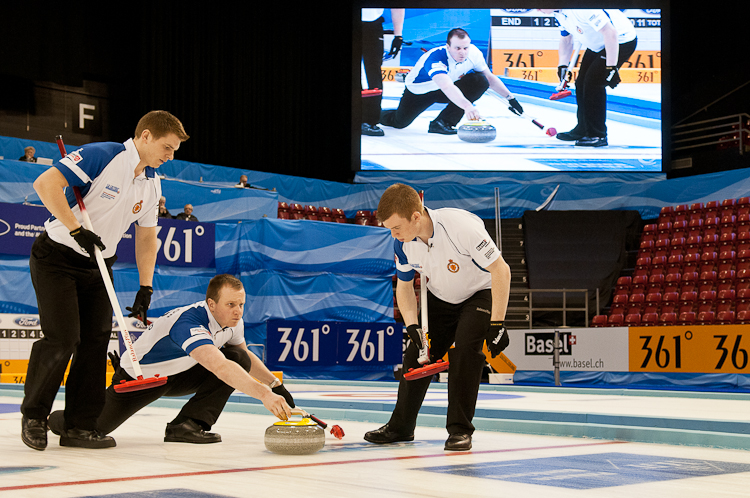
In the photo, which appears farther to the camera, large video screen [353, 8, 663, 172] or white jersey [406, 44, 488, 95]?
white jersey [406, 44, 488, 95]

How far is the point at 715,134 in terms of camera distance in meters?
16.3

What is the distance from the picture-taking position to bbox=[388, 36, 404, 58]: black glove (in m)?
18.2

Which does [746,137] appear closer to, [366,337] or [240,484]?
[366,337]

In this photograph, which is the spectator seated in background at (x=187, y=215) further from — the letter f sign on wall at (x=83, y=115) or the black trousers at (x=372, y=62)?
the black trousers at (x=372, y=62)

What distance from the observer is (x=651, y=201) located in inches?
666

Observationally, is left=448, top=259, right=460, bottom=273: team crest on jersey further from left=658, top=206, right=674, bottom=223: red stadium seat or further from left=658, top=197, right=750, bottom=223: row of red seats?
left=658, top=206, right=674, bottom=223: red stadium seat

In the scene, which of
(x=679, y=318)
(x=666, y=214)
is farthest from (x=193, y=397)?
(x=666, y=214)

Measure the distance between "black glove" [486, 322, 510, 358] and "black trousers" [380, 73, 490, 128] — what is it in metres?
14.9

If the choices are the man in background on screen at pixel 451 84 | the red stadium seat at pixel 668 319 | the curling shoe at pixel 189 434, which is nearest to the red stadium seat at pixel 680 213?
the red stadium seat at pixel 668 319

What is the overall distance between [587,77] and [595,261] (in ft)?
13.7

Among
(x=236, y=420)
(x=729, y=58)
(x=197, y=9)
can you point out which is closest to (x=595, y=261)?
(x=729, y=58)

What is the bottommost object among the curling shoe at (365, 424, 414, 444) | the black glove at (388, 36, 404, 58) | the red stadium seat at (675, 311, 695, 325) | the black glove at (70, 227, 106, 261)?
the red stadium seat at (675, 311, 695, 325)

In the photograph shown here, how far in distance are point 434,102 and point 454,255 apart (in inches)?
587

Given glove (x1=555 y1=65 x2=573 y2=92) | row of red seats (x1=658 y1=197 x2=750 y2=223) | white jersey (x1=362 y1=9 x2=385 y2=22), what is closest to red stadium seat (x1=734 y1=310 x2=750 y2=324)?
row of red seats (x1=658 y1=197 x2=750 y2=223)
